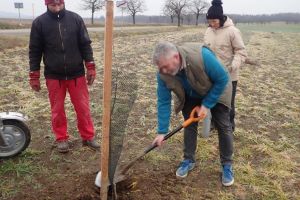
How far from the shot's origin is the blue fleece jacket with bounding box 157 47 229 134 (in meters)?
3.53

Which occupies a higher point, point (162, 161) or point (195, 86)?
point (195, 86)

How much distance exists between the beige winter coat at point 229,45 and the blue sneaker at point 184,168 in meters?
1.37

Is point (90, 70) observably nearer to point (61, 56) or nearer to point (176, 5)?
point (61, 56)

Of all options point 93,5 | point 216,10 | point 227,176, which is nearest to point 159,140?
point 227,176

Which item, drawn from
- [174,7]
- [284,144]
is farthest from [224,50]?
[174,7]

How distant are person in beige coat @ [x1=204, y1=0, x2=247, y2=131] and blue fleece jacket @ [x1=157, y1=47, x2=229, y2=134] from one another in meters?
1.23

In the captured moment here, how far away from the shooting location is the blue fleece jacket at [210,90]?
3.53m

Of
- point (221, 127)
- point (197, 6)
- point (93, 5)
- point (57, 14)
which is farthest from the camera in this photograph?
point (197, 6)

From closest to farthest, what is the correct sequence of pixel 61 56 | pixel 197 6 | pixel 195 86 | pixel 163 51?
1. pixel 163 51
2. pixel 195 86
3. pixel 61 56
4. pixel 197 6

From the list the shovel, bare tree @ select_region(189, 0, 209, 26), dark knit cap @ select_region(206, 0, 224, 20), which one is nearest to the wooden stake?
the shovel

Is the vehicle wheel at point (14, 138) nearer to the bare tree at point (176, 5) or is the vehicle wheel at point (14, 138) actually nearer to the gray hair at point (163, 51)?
the gray hair at point (163, 51)

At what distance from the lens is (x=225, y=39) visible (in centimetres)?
490

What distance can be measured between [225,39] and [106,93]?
2228 mm

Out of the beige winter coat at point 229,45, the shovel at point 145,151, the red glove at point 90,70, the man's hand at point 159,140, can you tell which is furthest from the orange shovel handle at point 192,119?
the red glove at point 90,70
